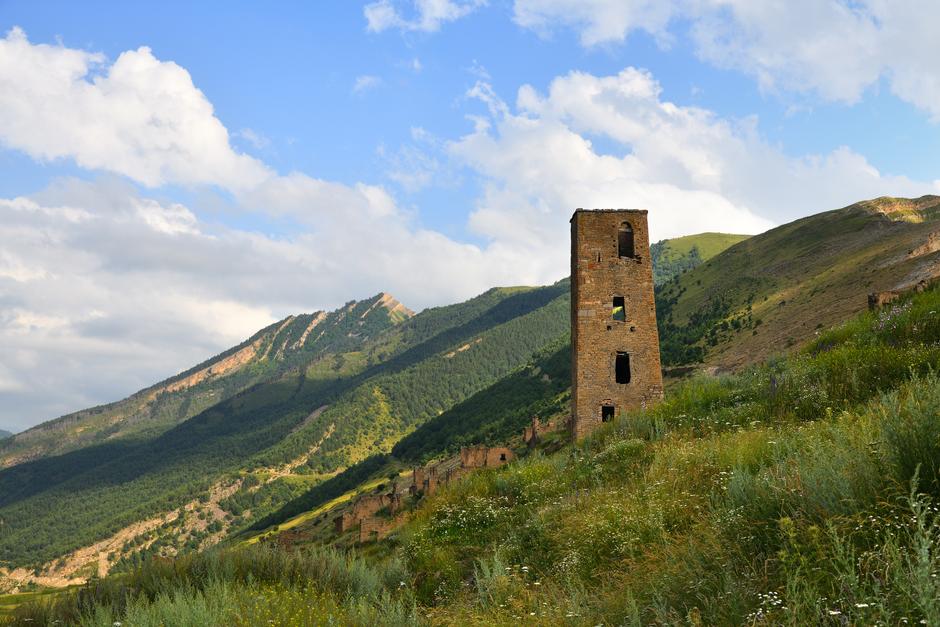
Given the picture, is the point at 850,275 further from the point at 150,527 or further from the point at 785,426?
the point at 150,527

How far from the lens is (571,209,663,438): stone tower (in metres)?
21.9

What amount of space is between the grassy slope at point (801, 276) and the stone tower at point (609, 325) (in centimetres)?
1297

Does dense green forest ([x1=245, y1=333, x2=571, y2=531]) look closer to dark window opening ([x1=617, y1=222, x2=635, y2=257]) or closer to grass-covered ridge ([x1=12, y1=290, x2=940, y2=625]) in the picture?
dark window opening ([x1=617, y1=222, x2=635, y2=257])

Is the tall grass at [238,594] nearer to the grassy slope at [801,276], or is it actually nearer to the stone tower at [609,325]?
the stone tower at [609,325]

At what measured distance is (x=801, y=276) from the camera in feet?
192

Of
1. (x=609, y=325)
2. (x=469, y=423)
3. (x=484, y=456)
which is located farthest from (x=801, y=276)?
(x=469, y=423)

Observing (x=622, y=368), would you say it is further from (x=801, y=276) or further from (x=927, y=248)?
(x=801, y=276)

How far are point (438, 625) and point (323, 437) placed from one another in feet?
623

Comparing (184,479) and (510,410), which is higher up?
(510,410)

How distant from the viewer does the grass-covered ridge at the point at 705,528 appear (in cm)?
394

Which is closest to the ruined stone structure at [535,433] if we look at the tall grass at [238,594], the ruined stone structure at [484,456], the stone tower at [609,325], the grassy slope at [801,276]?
the ruined stone structure at [484,456]

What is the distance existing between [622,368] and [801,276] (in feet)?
148

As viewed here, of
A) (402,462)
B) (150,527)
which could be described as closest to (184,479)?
(150,527)

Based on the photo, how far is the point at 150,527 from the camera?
493ft
